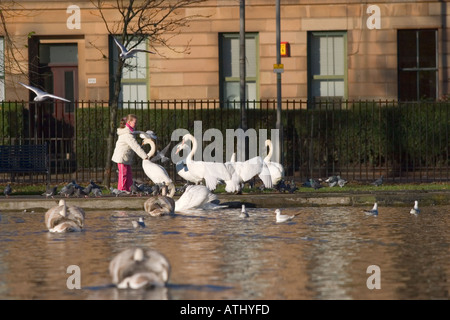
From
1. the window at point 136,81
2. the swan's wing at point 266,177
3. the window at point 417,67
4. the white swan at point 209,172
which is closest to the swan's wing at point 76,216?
the white swan at point 209,172

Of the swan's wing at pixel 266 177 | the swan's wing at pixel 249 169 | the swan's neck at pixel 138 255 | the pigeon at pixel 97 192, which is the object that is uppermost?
the swan's wing at pixel 249 169

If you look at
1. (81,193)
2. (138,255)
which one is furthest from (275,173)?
(138,255)

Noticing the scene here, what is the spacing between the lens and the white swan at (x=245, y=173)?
20828mm

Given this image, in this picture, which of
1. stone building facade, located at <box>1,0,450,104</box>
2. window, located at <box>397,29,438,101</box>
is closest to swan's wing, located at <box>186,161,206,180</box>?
stone building facade, located at <box>1,0,450,104</box>

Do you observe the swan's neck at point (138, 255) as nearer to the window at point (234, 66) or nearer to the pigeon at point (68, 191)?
the pigeon at point (68, 191)

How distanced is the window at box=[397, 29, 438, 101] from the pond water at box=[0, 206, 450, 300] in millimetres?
11932

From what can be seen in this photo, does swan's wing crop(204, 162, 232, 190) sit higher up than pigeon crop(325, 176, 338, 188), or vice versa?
swan's wing crop(204, 162, 232, 190)

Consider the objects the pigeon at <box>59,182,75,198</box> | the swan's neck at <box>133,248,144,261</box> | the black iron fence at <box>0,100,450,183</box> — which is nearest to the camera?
the swan's neck at <box>133,248,144,261</box>

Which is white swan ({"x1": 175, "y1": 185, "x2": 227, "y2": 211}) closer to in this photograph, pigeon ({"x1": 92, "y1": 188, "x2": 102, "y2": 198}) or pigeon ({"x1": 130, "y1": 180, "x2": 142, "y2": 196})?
pigeon ({"x1": 130, "y1": 180, "x2": 142, "y2": 196})

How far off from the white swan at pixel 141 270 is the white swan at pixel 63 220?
5281mm

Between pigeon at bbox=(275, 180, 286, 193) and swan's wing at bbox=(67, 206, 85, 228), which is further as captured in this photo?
pigeon at bbox=(275, 180, 286, 193)

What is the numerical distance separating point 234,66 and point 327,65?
2501 mm

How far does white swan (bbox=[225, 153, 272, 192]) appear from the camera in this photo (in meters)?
20.8

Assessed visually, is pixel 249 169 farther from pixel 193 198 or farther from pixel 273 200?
pixel 193 198
